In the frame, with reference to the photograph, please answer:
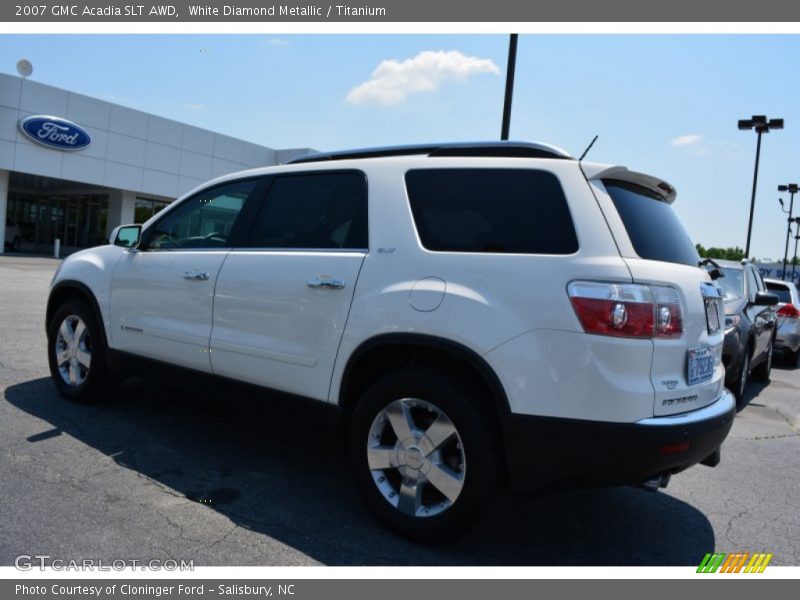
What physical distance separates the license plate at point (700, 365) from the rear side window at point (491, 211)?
2.61 ft

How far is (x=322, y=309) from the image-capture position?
341 cm

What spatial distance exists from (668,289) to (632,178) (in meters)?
0.71

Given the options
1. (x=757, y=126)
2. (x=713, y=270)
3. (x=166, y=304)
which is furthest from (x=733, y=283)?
(x=757, y=126)

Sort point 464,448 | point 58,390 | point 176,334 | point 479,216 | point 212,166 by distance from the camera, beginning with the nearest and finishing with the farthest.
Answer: point 464,448 < point 479,216 < point 176,334 < point 58,390 < point 212,166

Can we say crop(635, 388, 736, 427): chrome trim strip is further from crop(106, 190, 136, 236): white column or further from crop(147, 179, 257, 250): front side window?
crop(106, 190, 136, 236): white column

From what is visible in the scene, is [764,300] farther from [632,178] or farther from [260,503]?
[260,503]

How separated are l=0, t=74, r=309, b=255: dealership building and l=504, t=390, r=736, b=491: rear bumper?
28.7 meters

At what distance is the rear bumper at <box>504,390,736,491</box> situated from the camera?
2627 mm

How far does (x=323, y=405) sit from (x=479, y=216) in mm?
1328

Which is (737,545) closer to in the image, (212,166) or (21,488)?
(21,488)

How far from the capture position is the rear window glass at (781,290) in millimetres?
10771

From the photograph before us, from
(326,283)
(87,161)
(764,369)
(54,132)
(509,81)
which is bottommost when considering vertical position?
(764,369)

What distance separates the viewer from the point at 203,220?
4449mm

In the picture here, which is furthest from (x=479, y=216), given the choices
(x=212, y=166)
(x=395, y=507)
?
(x=212, y=166)
